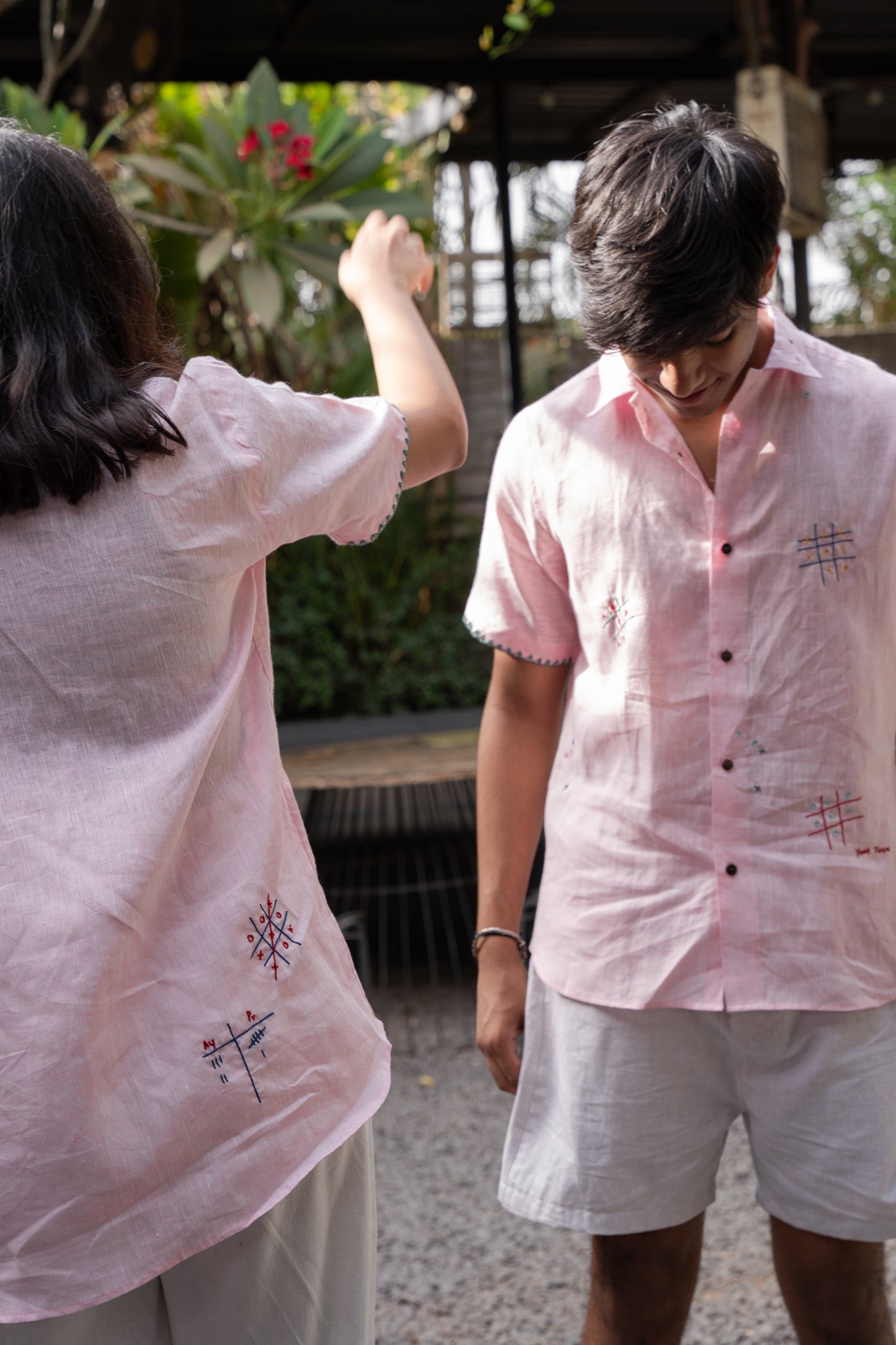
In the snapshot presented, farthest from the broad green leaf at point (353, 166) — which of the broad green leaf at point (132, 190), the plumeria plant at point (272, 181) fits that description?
the broad green leaf at point (132, 190)

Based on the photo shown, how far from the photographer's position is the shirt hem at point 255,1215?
36.2 inches

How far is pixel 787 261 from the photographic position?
5883mm

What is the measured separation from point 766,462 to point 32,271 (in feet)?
2.37

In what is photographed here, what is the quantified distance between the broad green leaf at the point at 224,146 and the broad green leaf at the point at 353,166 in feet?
0.82

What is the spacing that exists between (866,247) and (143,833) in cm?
948

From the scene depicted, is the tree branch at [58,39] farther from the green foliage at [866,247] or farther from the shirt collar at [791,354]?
the green foliage at [866,247]

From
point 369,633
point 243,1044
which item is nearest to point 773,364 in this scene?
point 243,1044

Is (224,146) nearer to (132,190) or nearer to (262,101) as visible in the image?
(262,101)

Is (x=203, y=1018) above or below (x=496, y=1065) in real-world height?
above

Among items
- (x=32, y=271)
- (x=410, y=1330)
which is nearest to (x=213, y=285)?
(x=410, y=1330)

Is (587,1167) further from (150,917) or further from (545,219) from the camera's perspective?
(545,219)

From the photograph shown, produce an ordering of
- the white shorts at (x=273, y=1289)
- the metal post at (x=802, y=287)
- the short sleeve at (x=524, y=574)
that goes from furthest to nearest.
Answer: the metal post at (x=802, y=287) → the short sleeve at (x=524, y=574) → the white shorts at (x=273, y=1289)

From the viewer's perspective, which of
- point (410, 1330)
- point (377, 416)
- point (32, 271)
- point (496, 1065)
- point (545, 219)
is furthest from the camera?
point (545, 219)

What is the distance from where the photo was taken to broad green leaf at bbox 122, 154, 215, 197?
13.1 feet
